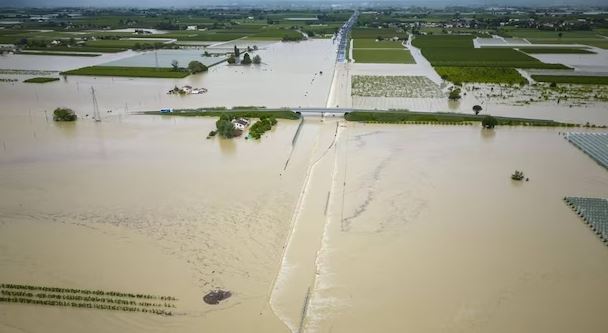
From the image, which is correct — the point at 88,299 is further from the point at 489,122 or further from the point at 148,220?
the point at 489,122

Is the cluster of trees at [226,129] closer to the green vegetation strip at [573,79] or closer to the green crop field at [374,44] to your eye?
the green vegetation strip at [573,79]

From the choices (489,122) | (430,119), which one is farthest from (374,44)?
(489,122)

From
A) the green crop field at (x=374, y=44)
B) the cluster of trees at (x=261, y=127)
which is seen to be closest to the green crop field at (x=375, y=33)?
the green crop field at (x=374, y=44)

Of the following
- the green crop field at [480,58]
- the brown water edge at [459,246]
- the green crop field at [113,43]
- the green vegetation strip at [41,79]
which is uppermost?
the green crop field at [113,43]

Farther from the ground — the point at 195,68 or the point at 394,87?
the point at 195,68

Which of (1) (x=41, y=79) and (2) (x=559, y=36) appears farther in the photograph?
(2) (x=559, y=36)

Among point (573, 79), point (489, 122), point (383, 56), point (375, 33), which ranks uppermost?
point (375, 33)

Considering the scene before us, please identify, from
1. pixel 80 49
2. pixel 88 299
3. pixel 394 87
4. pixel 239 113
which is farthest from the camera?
pixel 80 49
